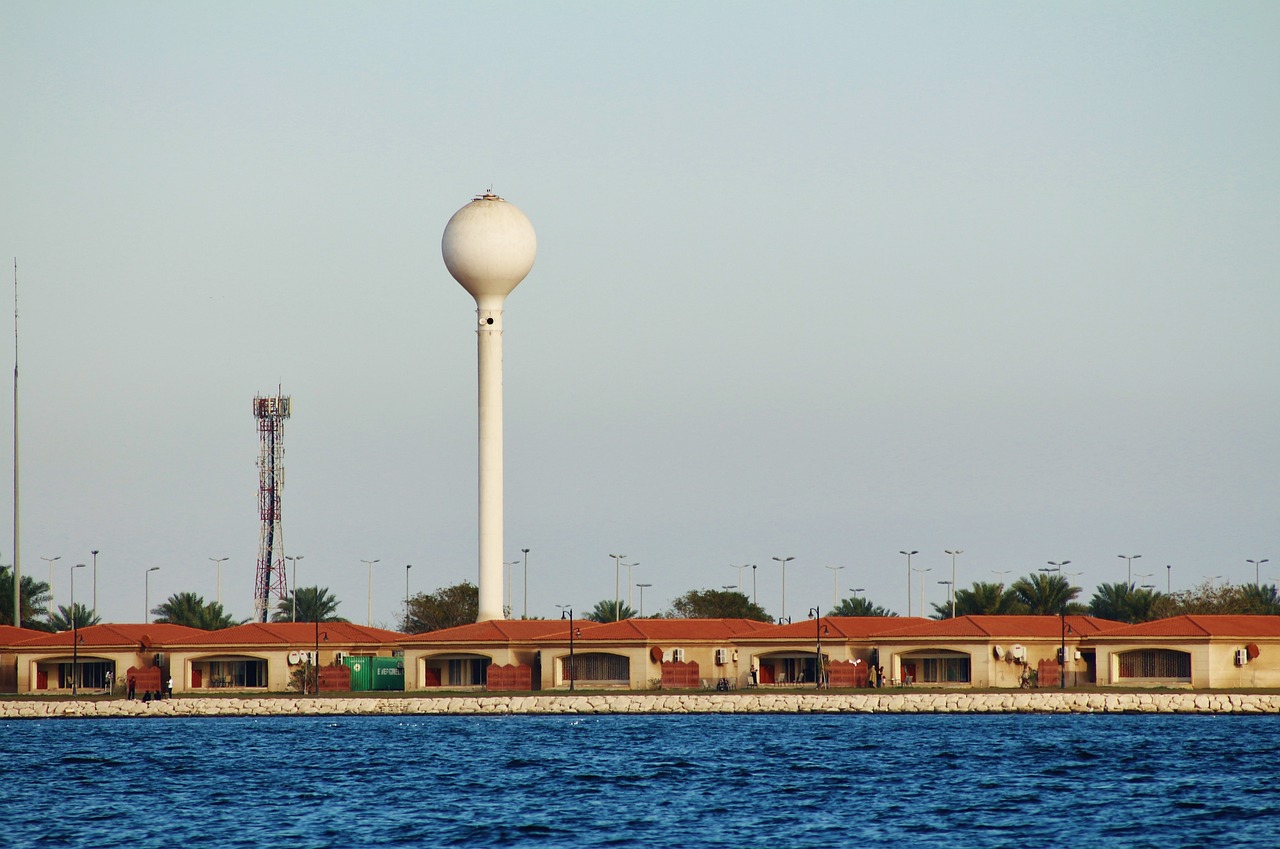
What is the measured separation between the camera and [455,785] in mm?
50500

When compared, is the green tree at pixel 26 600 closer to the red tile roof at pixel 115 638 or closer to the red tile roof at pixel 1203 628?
the red tile roof at pixel 115 638

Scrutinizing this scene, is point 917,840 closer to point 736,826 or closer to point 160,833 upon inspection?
point 736,826

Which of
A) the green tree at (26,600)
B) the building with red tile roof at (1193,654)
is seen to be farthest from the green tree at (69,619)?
the building with red tile roof at (1193,654)

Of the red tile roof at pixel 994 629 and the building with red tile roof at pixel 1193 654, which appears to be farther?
the red tile roof at pixel 994 629

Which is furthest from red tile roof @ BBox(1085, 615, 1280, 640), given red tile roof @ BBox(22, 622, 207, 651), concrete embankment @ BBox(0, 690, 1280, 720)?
red tile roof @ BBox(22, 622, 207, 651)

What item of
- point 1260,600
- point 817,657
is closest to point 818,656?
point 817,657

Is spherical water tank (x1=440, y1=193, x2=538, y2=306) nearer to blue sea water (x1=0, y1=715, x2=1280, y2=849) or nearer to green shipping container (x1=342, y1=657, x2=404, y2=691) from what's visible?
green shipping container (x1=342, y1=657, x2=404, y2=691)

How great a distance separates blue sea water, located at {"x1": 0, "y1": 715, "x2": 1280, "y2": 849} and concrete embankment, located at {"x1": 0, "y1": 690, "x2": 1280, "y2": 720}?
2618 millimetres

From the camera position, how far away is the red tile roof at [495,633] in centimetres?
8944

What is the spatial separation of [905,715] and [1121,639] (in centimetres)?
1254

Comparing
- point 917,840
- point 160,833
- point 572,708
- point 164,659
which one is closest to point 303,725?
point 572,708

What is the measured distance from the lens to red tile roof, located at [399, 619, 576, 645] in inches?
3521

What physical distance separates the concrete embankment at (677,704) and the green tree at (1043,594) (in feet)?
69.2

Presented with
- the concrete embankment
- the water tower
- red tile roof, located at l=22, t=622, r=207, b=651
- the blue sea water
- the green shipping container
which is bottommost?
the blue sea water
